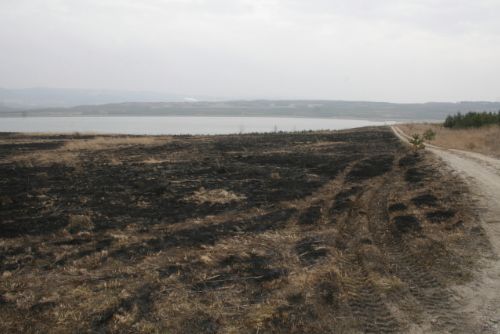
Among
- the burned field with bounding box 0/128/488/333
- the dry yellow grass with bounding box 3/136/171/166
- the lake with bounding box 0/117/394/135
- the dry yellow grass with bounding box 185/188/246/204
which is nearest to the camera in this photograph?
the burned field with bounding box 0/128/488/333

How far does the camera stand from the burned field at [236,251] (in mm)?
8070

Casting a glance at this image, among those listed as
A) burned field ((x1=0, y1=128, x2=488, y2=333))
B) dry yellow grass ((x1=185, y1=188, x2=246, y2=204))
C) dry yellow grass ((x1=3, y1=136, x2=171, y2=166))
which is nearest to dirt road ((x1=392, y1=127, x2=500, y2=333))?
burned field ((x1=0, y1=128, x2=488, y2=333))

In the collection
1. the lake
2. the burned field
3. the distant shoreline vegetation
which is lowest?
the lake

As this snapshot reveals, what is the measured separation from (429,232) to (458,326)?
5.17 metres

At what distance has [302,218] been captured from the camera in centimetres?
1444

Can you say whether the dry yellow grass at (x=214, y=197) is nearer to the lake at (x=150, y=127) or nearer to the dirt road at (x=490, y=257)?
the dirt road at (x=490, y=257)

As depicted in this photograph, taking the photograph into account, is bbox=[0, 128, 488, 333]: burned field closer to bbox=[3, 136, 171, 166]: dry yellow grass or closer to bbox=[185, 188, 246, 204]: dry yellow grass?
bbox=[185, 188, 246, 204]: dry yellow grass

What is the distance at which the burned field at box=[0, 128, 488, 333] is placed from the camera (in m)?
8.07

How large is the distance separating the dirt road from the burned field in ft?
1.10

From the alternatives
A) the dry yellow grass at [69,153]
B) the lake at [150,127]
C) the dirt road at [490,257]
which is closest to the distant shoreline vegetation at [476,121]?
the dirt road at [490,257]

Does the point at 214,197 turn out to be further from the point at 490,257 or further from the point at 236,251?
the point at 490,257

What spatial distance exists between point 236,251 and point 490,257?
6.63 metres

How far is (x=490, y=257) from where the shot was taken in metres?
10.4

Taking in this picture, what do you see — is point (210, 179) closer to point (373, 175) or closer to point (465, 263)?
point (373, 175)
